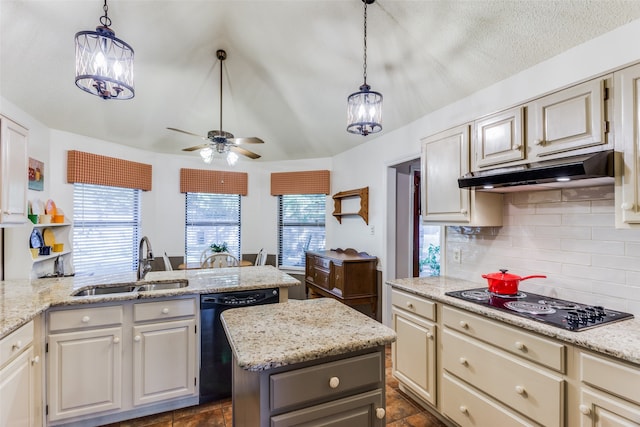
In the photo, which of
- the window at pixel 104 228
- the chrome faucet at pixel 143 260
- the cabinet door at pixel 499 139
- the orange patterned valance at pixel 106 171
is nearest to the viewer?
the cabinet door at pixel 499 139

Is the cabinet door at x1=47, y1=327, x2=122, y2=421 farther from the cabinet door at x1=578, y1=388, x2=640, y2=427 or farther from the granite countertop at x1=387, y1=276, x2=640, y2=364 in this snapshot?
the cabinet door at x1=578, y1=388, x2=640, y2=427

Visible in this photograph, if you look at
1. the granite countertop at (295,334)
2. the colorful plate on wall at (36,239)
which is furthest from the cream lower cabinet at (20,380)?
the colorful plate on wall at (36,239)

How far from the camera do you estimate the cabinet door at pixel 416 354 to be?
84.3 inches

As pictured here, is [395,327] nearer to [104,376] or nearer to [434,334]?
[434,334]

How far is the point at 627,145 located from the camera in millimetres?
1399

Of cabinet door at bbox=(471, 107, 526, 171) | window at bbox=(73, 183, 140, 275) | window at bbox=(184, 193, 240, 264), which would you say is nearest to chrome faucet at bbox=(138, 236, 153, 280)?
window at bbox=(73, 183, 140, 275)

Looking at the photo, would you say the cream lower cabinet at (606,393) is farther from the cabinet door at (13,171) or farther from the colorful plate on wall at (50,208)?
the colorful plate on wall at (50,208)

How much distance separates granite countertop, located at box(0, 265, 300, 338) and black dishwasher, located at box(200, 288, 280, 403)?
2.8 inches

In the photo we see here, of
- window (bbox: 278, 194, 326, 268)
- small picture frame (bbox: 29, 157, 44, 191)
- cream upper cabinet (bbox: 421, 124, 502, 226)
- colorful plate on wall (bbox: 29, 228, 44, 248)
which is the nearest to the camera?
cream upper cabinet (bbox: 421, 124, 502, 226)

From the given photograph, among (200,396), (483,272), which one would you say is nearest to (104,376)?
(200,396)

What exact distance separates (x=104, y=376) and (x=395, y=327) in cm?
209

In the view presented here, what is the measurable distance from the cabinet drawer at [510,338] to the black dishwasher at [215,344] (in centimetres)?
142

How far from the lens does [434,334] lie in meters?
2.12

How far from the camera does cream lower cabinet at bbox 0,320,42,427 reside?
1.48 m
